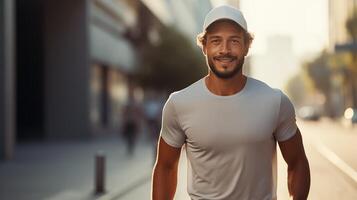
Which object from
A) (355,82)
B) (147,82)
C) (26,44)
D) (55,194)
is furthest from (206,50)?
(355,82)

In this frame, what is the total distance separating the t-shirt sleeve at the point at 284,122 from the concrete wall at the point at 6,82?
17422 millimetres

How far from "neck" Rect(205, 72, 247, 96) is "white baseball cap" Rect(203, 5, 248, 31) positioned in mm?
212

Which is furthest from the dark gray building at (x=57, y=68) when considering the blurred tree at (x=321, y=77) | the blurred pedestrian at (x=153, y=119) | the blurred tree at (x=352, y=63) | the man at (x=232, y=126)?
the blurred tree at (x=321, y=77)

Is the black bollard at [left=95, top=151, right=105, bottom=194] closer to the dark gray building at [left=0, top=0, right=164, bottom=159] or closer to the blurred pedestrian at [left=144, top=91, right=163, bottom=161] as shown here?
the blurred pedestrian at [left=144, top=91, right=163, bottom=161]

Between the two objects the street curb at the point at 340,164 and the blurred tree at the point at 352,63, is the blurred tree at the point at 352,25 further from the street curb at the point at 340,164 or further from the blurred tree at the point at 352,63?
the street curb at the point at 340,164

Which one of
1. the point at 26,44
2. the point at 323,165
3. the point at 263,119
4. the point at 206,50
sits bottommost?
the point at 323,165

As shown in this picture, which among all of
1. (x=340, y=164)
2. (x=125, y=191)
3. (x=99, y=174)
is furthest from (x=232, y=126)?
(x=340, y=164)

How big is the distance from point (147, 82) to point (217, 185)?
38705 millimetres

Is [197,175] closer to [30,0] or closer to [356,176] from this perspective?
[356,176]

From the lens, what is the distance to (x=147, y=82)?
137 ft

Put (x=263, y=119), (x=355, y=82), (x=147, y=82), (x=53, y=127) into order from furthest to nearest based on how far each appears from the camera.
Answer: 1. (x=355, y=82)
2. (x=147, y=82)
3. (x=53, y=127)
4. (x=263, y=119)

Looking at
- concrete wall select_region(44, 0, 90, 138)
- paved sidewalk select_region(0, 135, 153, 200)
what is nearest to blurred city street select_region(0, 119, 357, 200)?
paved sidewalk select_region(0, 135, 153, 200)

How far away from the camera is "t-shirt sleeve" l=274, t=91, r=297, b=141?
3027mm

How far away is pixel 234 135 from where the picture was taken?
9.68ft
